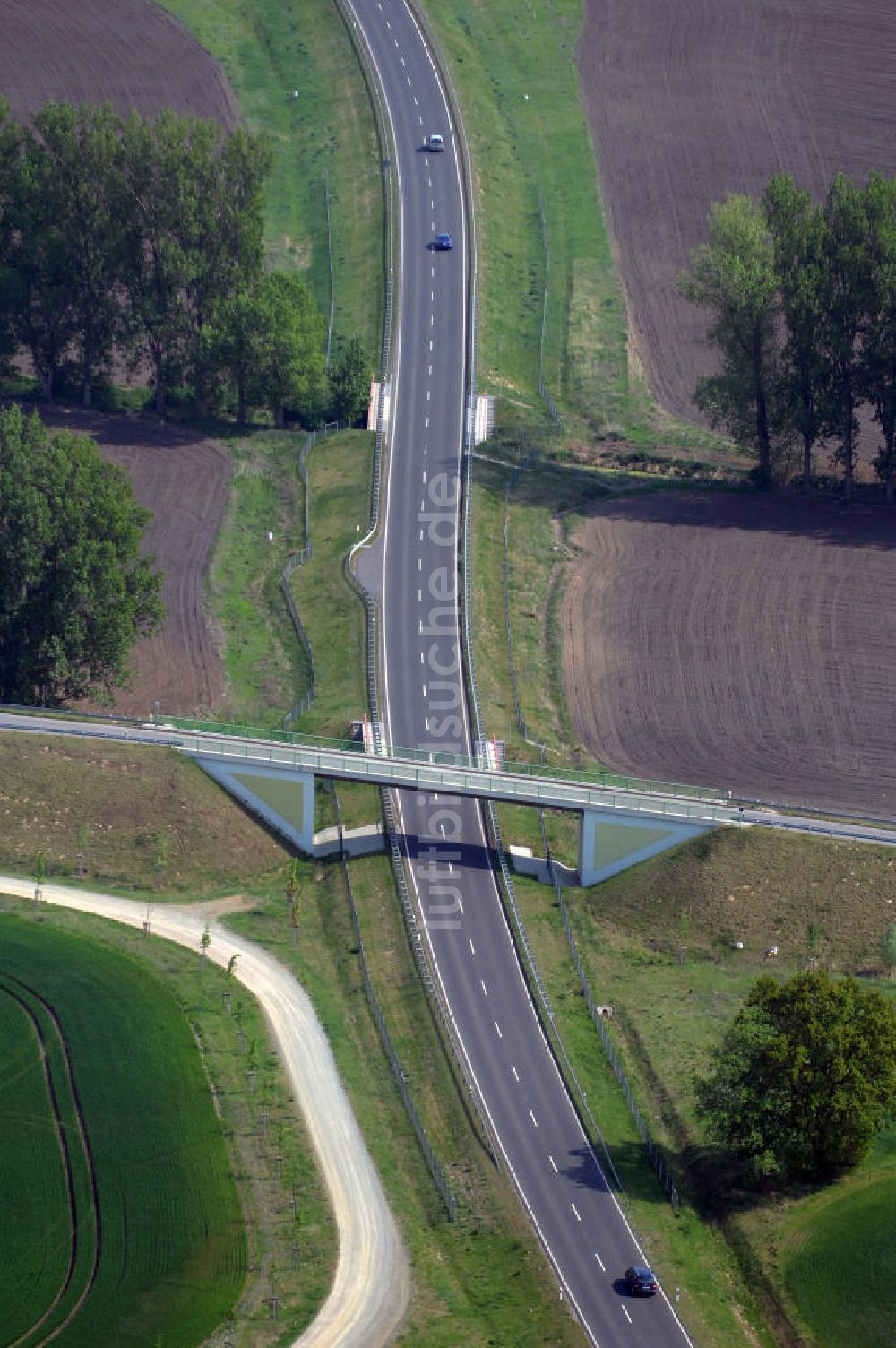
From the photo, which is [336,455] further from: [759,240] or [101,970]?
[101,970]

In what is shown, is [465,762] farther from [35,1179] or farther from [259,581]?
[35,1179]

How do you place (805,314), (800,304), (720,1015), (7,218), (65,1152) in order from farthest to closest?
1. (7,218)
2. (805,314)
3. (800,304)
4. (720,1015)
5. (65,1152)

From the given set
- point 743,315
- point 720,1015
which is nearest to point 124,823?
point 720,1015

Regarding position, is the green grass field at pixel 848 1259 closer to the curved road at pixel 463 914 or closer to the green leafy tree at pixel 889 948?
the curved road at pixel 463 914

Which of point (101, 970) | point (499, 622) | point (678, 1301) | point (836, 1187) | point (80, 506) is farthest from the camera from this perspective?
point (499, 622)

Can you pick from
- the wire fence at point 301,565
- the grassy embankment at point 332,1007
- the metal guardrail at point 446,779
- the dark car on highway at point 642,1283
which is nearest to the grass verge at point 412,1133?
the grassy embankment at point 332,1007

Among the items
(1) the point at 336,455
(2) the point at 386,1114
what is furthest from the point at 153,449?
(2) the point at 386,1114
